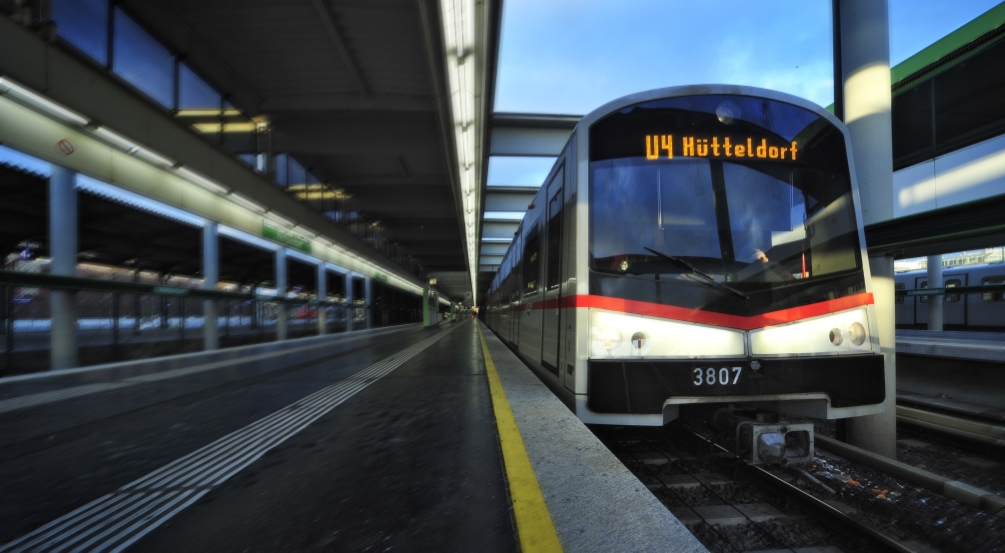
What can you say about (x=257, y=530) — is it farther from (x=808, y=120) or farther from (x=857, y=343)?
(x=808, y=120)

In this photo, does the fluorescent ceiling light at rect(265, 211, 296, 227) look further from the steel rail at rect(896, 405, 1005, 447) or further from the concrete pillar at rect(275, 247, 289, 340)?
the steel rail at rect(896, 405, 1005, 447)

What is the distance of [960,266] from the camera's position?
13.9 m

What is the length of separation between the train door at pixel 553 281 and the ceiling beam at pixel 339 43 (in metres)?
5.97

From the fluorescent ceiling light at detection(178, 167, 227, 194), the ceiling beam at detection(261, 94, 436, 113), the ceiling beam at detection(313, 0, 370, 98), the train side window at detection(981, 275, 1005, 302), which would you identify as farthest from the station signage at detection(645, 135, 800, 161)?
the train side window at detection(981, 275, 1005, 302)

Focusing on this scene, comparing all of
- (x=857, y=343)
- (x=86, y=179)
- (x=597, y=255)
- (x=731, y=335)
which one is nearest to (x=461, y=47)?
(x=597, y=255)

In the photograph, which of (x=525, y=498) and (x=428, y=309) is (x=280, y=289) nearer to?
(x=525, y=498)

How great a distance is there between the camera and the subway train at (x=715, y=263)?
10.0 feet

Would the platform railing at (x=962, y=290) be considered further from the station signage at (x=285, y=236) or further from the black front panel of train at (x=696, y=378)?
the station signage at (x=285, y=236)

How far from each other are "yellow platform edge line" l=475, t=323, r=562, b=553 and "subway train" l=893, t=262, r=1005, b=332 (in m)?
14.3

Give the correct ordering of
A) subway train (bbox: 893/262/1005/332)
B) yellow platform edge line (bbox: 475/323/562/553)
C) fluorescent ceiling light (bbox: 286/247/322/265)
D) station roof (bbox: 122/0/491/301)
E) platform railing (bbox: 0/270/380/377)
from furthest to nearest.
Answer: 1. fluorescent ceiling light (bbox: 286/247/322/265)
2. subway train (bbox: 893/262/1005/332)
3. station roof (bbox: 122/0/491/301)
4. platform railing (bbox: 0/270/380/377)
5. yellow platform edge line (bbox: 475/323/562/553)

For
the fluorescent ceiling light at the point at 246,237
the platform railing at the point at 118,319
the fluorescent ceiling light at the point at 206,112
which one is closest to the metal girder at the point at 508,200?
the fluorescent ceiling light at the point at 246,237

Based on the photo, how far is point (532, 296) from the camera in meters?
5.79

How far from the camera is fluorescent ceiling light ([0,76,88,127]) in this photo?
6.09 meters

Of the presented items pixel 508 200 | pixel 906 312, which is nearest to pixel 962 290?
pixel 906 312
